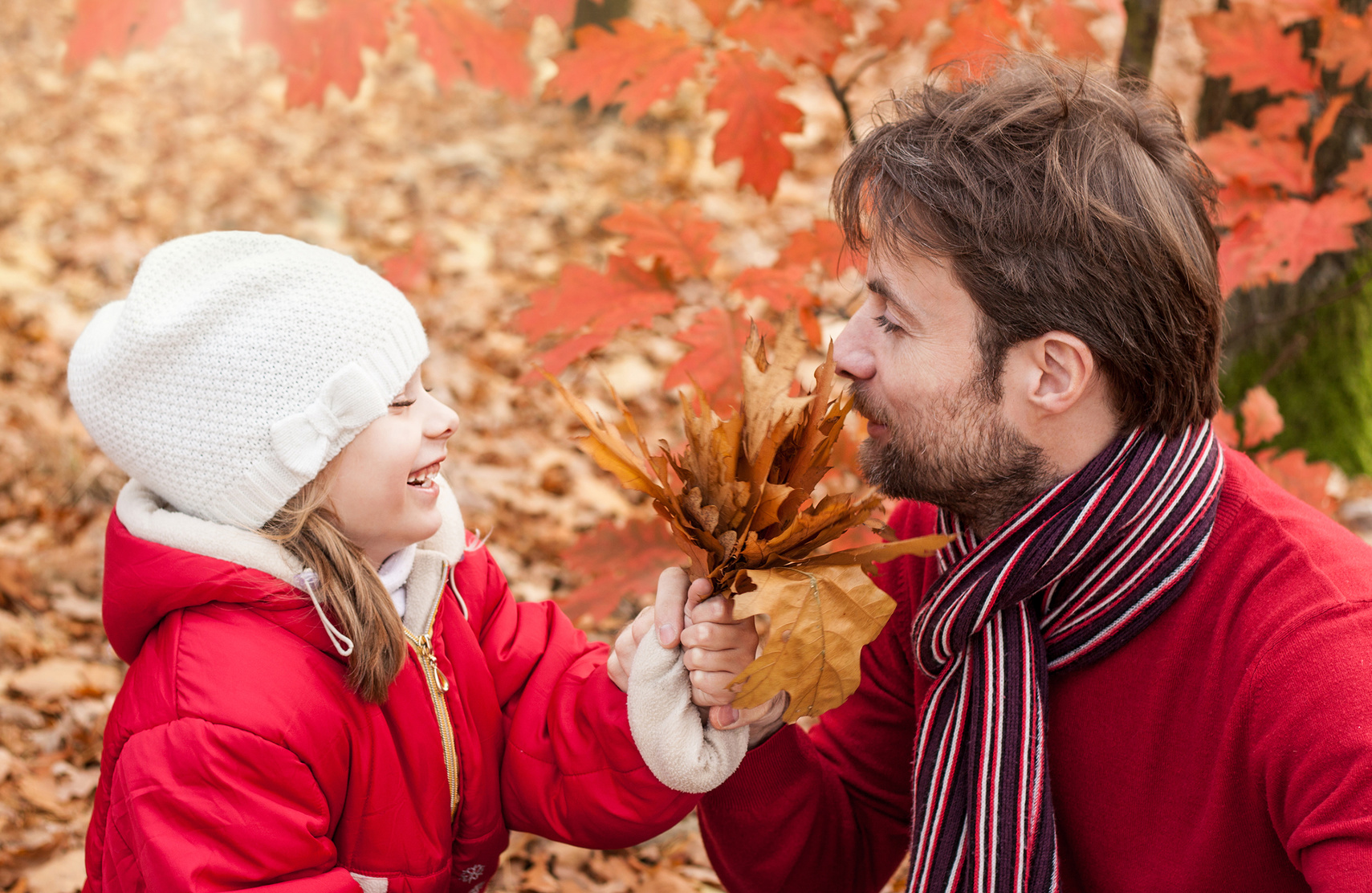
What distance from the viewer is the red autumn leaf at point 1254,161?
2820mm

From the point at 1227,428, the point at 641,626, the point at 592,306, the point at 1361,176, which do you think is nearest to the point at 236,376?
the point at 641,626

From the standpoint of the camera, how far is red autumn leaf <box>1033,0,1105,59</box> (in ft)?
8.88

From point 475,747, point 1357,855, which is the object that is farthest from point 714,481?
point 1357,855

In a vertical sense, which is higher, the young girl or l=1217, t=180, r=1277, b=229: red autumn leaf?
l=1217, t=180, r=1277, b=229: red autumn leaf

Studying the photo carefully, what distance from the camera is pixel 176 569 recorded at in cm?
167

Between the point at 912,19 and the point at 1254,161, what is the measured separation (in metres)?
1.06

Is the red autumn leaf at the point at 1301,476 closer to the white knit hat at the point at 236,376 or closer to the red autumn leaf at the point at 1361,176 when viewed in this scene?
the red autumn leaf at the point at 1361,176

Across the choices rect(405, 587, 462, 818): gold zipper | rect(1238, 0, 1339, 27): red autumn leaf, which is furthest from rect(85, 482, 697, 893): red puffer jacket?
rect(1238, 0, 1339, 27): red autumn leaf

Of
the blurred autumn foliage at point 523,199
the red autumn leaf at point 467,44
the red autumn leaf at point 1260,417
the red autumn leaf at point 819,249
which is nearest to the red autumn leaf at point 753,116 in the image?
the blurred autumn foliage at point 523,199

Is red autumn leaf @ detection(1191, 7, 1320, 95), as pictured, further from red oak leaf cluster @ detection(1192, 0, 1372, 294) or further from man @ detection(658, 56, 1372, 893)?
man @ detection(658, 56, 1372, 893)

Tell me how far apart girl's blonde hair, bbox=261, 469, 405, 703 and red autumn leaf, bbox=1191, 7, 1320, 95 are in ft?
8.16

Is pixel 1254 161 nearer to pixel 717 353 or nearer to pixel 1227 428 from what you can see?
pixel 1227 428

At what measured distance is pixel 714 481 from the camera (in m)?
1.61

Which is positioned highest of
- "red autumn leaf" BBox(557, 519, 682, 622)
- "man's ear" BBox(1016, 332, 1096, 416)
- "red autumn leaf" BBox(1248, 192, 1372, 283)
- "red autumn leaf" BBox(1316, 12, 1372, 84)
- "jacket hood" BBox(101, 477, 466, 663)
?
"red autumn leaf" BBox(1316, 12, 1372, 84)
